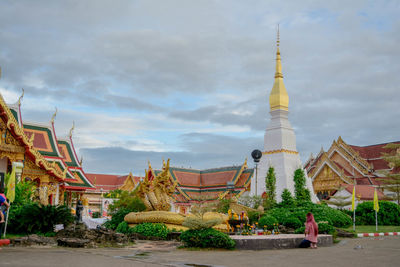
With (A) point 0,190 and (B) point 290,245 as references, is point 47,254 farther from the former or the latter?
(B) point 290,245

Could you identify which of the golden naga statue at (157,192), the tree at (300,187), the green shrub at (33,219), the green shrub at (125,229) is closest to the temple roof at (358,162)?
the tree at (300,187)

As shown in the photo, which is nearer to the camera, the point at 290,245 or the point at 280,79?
the point at 290,245

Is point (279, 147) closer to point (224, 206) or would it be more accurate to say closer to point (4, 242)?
point (224, 206)

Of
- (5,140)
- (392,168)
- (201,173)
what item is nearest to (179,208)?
(201,173)

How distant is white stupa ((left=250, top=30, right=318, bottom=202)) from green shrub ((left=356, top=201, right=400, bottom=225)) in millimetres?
3244

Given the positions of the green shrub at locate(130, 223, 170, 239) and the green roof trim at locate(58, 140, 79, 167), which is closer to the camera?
the green shrub at locate(130, 223, 170, 239)

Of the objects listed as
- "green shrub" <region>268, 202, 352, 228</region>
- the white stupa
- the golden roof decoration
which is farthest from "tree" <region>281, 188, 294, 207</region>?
the golden roof decoration

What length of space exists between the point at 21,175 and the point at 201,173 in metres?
26.1

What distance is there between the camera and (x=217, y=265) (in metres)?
7.78

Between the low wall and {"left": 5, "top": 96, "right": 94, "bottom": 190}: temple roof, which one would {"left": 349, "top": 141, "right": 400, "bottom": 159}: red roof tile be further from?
the low wall

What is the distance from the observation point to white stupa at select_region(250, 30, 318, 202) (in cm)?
2758

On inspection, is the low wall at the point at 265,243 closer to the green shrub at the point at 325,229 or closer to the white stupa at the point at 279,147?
the green shrub at the point at 325,229

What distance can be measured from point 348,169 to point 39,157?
27091 millimetres

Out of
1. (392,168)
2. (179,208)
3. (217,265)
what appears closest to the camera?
(217,265)
